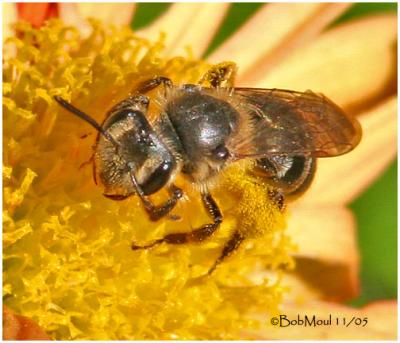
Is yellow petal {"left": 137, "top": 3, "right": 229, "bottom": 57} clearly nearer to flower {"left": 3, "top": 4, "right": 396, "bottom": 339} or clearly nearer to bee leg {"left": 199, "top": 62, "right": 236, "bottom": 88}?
flower {"left": 3, "top": 4, "right": 396, "bottom": 339}

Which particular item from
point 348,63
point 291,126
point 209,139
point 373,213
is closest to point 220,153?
point 209,139

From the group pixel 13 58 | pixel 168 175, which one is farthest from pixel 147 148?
pixel 13 58

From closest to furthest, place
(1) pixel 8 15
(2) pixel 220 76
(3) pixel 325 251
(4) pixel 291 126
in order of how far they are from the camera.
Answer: (4) pixel 291 126 < (2) pixel 220 76 < (1) pixel 8 15 < (3) pixel 325 251

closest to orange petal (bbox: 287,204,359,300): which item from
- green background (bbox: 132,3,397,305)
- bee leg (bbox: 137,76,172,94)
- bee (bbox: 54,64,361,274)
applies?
green background (bbox: 132,3,397,305)

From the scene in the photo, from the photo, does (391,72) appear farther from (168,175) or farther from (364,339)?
(168,175)

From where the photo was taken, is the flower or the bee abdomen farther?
the flower

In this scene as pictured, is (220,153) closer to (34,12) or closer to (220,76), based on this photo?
(220,76)

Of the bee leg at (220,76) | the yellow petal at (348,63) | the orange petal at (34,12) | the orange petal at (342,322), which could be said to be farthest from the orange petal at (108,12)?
the orange petal at (342,322)
